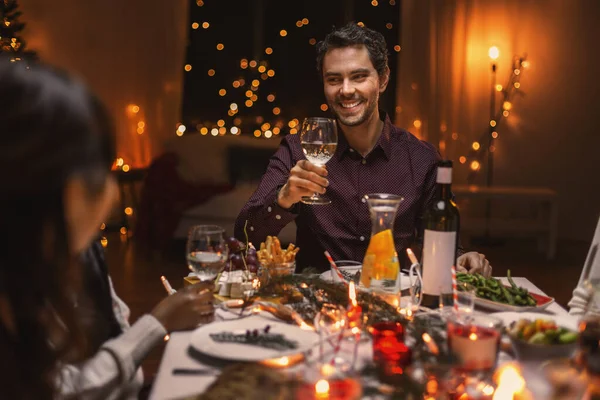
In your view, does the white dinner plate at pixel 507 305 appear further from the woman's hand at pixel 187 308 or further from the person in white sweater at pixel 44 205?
the person in white sweater at pixel 44 205

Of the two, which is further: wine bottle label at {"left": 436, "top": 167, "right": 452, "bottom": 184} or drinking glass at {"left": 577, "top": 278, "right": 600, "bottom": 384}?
wine bottle label at {"left": 436, "top": 167, "right": 452, "bottom": 184}

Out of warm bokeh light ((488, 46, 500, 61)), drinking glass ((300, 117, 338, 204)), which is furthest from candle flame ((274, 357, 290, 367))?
warm bokeh light ((488, 46, 500, 61))

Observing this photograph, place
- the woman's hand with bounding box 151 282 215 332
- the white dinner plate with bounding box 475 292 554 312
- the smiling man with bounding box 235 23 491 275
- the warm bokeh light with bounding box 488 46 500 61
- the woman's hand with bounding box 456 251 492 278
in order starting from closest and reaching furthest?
1. the woman's hand with bounding box 151 282 215 332
2. the white dinner plate with bounding box 475 292 554 312
3. the woman's hand with bounding box 456 251 492 278
4. the smiling man with bounding box 235 23 491 275
5. the warm bokeh light with bounding box 488 46 500 61

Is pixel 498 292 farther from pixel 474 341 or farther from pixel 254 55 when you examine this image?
pixel 254 55

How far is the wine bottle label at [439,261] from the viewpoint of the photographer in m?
1.68

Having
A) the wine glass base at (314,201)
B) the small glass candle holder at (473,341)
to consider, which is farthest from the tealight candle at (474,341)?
the wine glass base at (314,201)

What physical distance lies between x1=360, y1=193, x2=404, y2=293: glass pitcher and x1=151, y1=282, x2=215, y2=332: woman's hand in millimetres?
420

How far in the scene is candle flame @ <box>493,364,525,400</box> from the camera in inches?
44.6

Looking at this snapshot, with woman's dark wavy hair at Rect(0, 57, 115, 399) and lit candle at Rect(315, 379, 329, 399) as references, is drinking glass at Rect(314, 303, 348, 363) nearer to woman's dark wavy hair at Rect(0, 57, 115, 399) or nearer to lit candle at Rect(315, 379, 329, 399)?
lit candle at Rect(315, 379, 329, 399)

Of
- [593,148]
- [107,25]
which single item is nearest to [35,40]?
[107,25]

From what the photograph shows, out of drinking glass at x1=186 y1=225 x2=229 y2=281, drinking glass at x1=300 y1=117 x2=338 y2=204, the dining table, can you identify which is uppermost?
drinking glass at x1=300 y1=117 x2=338 y2=204

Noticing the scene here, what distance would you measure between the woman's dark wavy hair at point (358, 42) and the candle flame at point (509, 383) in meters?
1.71

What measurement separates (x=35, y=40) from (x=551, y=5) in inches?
210

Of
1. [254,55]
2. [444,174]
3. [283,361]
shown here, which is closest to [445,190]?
[444,174]
